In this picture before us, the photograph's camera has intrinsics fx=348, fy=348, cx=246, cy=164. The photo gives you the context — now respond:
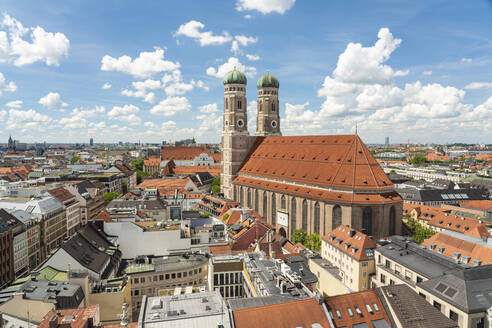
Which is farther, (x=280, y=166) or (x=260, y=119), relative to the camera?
(x=260, y=119)

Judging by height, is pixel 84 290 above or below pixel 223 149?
below

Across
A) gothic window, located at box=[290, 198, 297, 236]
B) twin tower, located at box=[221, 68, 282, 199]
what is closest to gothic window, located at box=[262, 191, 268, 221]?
gothic window, located at box=[290, 198, 297, 236]

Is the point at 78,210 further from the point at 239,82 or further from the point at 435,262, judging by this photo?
the point at 435,262

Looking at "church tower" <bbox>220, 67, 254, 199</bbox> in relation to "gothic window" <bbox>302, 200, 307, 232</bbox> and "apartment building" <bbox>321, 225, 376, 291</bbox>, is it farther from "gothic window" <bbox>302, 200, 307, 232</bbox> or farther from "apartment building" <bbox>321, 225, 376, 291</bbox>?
"apartment building" <bbox>321, 225, 376, 291</bbox>

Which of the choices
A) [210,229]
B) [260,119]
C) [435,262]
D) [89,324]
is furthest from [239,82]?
[89,324]

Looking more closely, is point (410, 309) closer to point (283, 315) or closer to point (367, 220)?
point (283, 315)

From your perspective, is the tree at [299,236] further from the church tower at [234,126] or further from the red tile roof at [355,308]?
the red tile roof at [355,308]
